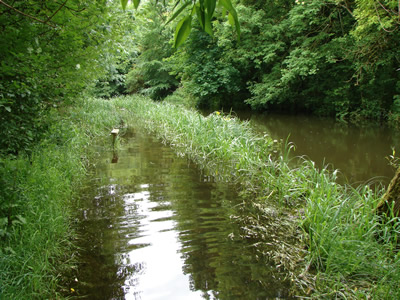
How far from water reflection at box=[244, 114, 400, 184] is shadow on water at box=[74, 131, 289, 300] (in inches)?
85.5

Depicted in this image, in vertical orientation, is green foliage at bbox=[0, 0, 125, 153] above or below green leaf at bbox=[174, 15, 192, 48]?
above

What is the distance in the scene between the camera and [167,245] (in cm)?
333

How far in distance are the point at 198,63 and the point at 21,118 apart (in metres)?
16.6

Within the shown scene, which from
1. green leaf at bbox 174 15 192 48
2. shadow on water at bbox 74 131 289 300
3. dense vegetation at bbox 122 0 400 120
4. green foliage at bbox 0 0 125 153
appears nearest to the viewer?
green leaf at bbox 174 15 192 48

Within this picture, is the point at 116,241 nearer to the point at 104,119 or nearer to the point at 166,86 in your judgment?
the point at 104,119

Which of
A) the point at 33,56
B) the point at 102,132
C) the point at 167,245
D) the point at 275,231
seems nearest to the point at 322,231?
the point at 275,231

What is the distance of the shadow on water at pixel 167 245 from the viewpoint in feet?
8.70

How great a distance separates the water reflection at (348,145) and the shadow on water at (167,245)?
2.17 metres

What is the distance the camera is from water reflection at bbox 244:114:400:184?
21.4 feet

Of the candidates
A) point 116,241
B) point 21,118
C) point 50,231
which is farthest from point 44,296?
point 21,118

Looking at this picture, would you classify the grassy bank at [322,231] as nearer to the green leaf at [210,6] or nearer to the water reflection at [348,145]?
the water reflection at [348,145]

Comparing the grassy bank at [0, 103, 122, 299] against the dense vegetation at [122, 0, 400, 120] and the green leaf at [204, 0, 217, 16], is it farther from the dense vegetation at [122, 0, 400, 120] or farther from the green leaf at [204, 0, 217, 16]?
the dense vegetation at [122, 0, 400, 120]

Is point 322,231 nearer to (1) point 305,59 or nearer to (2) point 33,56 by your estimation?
(2) point 33,56

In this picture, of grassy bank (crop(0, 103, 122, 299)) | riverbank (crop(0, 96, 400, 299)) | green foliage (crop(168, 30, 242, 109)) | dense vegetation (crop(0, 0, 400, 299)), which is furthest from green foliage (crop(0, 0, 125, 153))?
green foliage (crop(168, 30, 242, 109))
